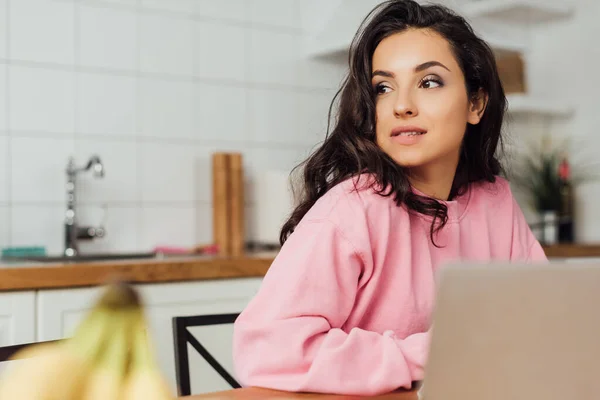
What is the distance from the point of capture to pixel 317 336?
0.99 m

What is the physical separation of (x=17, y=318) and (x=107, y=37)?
1.04 m

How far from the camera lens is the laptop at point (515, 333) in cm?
59

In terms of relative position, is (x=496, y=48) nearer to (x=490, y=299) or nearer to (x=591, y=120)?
(x=591, y=120)

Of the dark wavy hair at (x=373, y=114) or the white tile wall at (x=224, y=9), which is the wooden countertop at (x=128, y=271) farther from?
the white tile wall at (x=224, y=9)

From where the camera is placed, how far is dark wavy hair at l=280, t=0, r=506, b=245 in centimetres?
119

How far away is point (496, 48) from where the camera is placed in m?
3.14

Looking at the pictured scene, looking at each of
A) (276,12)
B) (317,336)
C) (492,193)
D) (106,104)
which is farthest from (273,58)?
(317,336)

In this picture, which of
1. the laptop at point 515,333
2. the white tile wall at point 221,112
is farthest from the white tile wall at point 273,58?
the laptop at point 515,333

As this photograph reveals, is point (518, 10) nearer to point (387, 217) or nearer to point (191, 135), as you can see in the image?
A: point (191, 135)

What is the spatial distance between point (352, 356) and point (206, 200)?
188cm

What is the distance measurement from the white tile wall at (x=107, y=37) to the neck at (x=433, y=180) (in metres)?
1.57

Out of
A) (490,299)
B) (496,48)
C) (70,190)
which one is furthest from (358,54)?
(496,48)

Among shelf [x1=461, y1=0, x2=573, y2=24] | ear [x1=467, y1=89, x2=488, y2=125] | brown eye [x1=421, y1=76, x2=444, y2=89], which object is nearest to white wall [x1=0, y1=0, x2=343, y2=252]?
shelf [x1=461, y1=0, x2=573, y2=24]

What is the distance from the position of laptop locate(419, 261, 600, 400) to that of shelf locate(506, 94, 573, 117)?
2.45 meters
